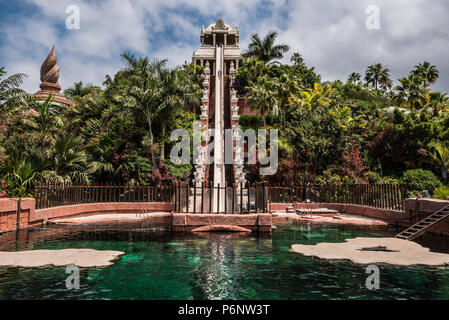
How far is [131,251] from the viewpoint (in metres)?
8.28

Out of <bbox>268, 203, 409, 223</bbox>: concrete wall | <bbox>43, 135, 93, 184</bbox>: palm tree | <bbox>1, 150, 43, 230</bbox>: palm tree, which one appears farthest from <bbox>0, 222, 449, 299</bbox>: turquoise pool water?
<bbox>43, 135, 93, 184</bbox>: palm tree

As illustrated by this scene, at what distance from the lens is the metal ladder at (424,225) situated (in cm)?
950

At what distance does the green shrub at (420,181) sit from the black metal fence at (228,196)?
3.15 meters

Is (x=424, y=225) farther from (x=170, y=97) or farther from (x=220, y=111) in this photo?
(x=220, y=111)

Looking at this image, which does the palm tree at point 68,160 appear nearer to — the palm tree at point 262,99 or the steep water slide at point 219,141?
the steep water slide at point 219,141

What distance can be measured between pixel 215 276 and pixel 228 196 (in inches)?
337

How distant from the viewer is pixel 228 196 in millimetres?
14617

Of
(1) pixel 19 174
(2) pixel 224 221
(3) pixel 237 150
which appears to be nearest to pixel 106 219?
(1) pixel 19 174

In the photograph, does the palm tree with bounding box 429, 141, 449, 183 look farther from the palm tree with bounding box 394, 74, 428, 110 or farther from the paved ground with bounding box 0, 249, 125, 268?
the paved ground with bounding box 0, 249, 125, 268

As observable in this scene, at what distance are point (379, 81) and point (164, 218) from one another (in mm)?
58862

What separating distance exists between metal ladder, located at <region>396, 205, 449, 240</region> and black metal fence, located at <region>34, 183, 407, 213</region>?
100 inches

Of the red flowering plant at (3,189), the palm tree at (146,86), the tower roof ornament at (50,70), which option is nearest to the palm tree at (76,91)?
the tower roof ornament at (50,70)
